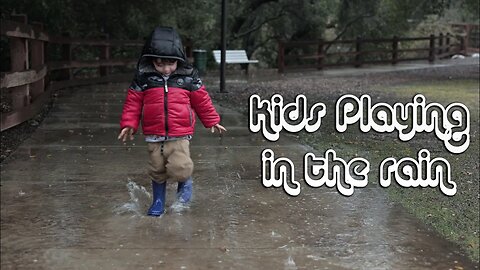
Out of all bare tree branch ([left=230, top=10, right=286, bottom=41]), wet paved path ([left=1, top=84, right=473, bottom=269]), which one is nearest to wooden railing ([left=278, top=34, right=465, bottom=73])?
bare tree branch ([left=230, top=10, right=286, bottom=41])

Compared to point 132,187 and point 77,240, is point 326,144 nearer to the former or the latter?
point 132,187

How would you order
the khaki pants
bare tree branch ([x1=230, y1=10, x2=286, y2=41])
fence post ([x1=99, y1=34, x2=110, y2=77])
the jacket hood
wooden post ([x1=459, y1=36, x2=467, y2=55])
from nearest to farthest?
1. the jacket hood
2. the khaki pants
3. fence post ([x1=99, y1=34, x2=110, y2=77])
4. bare tree branch ([x1=230, y1=10, x2=286, y2=41])
5. wooden post ([x1=459, y1=36, x2=467, y2=55])

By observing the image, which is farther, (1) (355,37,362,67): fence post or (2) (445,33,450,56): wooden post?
(2) (445,33,450,56): wooden post

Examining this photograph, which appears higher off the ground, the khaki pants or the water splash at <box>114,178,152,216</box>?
the khaki pants

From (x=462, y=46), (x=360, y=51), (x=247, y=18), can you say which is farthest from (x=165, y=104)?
(x=462, y=46)

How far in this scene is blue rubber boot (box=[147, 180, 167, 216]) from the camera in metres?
4.63

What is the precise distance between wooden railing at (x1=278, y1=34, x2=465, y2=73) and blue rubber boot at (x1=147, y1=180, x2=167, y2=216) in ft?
52.5

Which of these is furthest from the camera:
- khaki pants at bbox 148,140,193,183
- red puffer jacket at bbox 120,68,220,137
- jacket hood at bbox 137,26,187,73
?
khaki pants at bbox 148,140,193,183

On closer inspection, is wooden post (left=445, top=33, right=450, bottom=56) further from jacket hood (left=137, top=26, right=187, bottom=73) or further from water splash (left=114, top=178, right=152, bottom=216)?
jacket hood (left=137, top=26, right=187, bottom=73)

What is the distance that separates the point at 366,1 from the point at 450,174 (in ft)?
56.9

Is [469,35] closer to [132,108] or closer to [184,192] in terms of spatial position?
[184,192]

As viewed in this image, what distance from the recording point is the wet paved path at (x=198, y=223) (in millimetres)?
3783

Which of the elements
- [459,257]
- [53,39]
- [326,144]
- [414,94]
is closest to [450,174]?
[326,144]

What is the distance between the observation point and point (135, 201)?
498 cm
